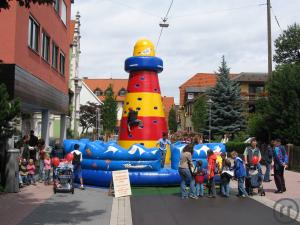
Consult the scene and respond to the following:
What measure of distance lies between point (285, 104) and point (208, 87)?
27455 mm

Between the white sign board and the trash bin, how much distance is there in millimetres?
2921

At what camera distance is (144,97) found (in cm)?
1928

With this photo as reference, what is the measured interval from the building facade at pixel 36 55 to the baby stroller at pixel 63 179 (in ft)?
6.65

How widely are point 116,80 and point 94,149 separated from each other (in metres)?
93.8

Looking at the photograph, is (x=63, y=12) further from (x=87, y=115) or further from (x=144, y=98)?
(x=87, y=115)

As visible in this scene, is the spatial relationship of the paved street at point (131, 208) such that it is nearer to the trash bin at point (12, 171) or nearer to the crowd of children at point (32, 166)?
the trash bin at point (12, 171)

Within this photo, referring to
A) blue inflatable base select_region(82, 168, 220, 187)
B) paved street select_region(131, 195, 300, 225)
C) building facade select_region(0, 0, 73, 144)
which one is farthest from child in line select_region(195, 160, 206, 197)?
building facade select_region(0, 0, 73, 144)

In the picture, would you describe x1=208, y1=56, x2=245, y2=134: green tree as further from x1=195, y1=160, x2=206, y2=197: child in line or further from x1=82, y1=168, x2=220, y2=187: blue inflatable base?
x1=195, y1=160, x2=206, y2=197: child in line

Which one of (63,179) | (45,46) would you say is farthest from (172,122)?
(63,179)

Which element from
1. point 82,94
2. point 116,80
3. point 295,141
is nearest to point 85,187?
point 295,141

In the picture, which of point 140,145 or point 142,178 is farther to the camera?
point 140,145

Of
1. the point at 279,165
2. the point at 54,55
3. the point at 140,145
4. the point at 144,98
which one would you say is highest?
the point at 54,55

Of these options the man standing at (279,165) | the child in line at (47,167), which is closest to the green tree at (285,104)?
the man standing at (279,165)

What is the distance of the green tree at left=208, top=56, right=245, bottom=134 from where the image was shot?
43.8 metres
